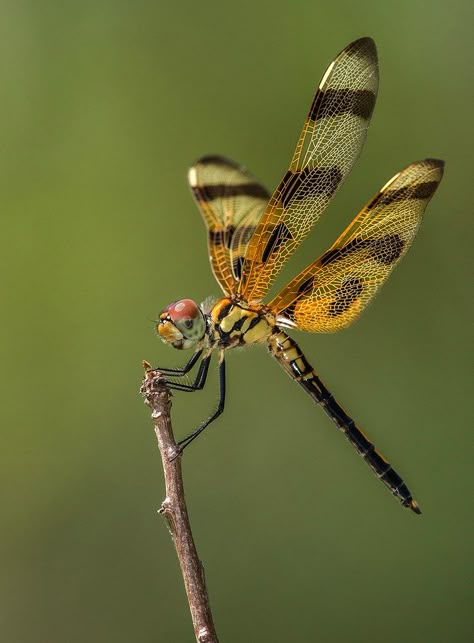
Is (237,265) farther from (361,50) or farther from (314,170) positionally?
(361,50)

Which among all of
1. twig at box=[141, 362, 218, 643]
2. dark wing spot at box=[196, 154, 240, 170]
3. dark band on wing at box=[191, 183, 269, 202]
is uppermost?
dark band on wing at box=[191, 183, 269, 202]

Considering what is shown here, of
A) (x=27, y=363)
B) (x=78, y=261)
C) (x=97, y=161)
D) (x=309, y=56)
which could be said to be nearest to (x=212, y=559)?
(x=27, y=363)

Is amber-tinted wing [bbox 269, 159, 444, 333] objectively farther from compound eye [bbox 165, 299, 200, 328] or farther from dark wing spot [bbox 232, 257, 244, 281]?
compound eye [bbox 165, 299, 200, 328]

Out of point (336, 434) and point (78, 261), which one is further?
point (78, 261)

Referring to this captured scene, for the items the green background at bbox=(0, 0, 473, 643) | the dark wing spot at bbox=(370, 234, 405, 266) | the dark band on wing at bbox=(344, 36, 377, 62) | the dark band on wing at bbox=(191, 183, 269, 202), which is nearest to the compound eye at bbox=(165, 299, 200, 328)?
the dark band on wing at bbox=(191, 183, 269, 202)

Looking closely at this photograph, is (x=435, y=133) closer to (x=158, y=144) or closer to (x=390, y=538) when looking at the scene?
(x=158, y=144)

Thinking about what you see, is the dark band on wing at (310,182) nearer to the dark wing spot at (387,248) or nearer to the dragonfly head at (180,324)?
the dark wing spot at (387,248)

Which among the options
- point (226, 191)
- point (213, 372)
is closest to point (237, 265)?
point (226, 191)
